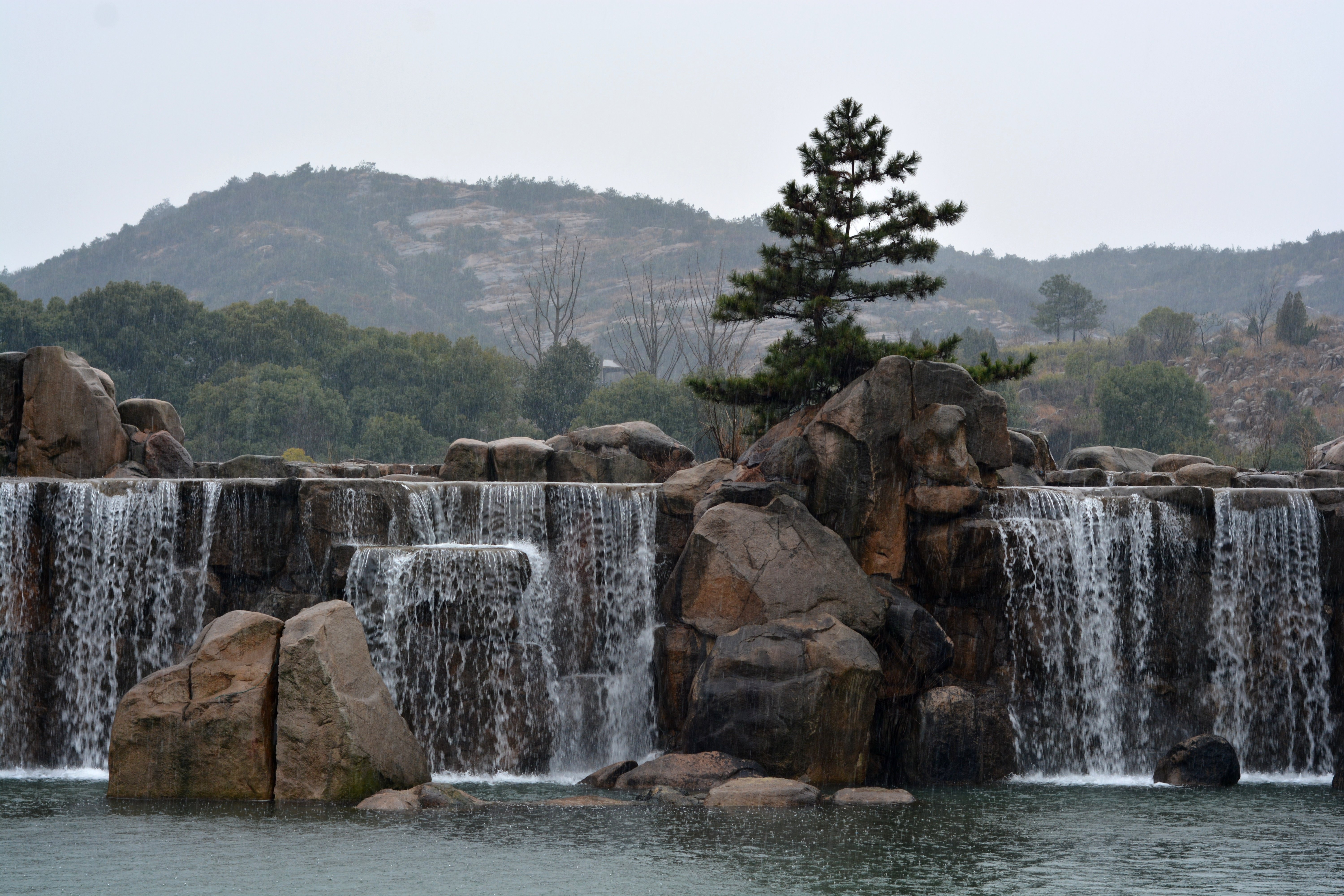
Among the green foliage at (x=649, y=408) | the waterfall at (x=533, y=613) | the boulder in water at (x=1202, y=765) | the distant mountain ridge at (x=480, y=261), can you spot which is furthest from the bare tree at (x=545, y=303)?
the boulder in water at (x=1202, y=765)

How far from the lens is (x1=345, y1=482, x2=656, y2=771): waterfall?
19.5 meters

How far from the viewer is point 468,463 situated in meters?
28.7

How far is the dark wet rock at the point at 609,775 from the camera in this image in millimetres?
18078

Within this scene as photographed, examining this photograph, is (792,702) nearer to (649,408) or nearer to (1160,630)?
(1160,630)

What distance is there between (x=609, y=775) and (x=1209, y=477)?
16.7 m

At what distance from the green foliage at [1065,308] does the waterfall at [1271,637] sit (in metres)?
86.9

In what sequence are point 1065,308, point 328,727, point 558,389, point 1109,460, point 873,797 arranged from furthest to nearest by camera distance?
point 1065,308 → point 558,389 → point 1109,460 → point 873,797 → point 328,727

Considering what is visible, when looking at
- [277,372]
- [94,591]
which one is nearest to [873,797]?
[94,591]

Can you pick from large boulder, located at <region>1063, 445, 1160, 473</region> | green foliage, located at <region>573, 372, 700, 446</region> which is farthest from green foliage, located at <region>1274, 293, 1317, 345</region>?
large boulder, located at <region>1063, 445, 1160, 473</region>

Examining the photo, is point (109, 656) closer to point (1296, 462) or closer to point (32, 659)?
point (32, 659)

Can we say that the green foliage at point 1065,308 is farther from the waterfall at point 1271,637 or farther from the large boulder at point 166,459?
the large boulder at point 166,459

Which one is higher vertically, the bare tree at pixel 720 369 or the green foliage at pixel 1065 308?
the green foliage at pixel 1065 308

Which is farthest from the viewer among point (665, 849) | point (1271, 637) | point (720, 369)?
point (720, 369)

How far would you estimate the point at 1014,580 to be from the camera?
21156 mm
